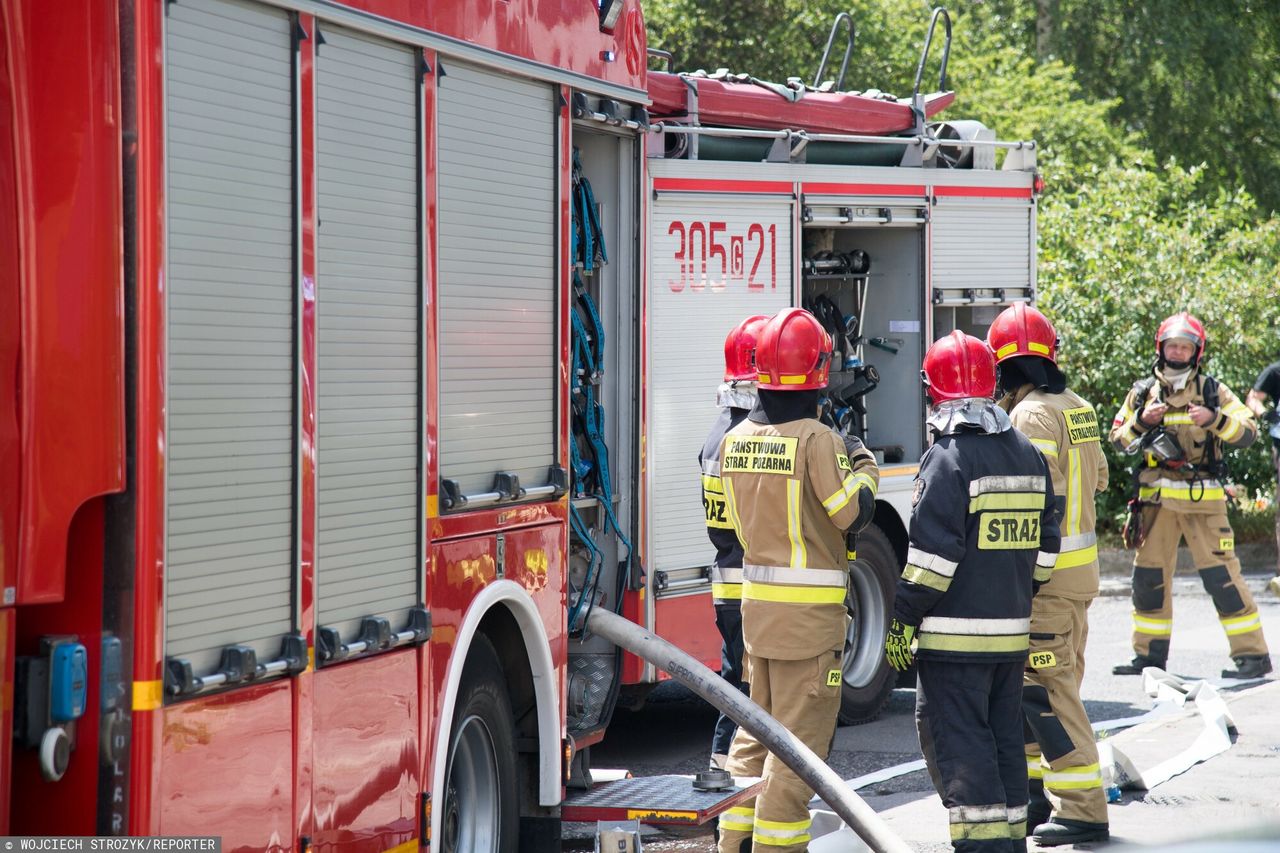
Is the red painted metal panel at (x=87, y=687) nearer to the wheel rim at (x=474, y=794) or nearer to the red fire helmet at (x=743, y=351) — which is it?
the wheel rim at (x=474, y=794)

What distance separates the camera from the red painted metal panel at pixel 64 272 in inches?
140

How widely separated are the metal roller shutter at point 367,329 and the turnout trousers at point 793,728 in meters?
1.68

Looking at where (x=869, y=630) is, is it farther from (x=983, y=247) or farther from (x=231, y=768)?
(x=231, y=768)

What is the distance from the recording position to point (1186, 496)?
1007 cm

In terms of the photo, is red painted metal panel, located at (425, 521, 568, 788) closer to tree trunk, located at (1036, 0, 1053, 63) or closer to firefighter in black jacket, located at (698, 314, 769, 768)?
firefighter in black jacket, located at (698, 314, 769, 768)

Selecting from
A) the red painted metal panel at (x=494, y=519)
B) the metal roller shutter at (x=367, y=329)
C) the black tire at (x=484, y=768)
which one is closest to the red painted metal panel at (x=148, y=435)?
the metal roller shutter at (x=367, y=329)

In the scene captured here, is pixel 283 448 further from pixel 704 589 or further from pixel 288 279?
pixel 704 589

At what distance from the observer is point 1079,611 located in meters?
7.02

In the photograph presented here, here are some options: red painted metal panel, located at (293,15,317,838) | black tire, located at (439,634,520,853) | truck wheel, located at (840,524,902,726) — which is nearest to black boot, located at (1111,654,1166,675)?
truck wheel, located at (840,524,902,726)

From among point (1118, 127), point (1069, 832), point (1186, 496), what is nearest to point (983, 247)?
point (1186, 496)

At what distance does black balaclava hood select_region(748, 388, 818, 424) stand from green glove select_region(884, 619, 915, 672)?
779mm

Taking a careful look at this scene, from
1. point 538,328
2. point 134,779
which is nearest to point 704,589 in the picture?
point 538,328

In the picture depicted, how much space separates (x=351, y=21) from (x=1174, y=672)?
293 inches

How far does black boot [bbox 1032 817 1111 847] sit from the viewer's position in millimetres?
6719
